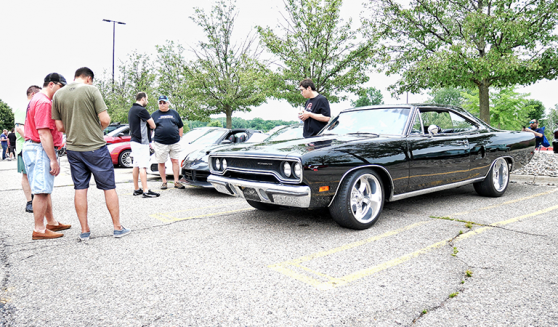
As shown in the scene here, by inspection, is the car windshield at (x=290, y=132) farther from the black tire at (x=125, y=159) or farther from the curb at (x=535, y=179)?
the black tire at (x=125, y=159)

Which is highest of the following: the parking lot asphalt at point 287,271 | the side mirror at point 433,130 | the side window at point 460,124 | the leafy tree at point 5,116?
the leafy tree at point 5,116

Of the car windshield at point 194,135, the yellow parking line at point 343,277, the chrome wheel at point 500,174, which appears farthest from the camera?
the car windshield at point 194,135

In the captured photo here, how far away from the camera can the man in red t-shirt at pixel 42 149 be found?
380cm

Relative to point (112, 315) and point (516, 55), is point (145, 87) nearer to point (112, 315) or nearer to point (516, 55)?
point (516, 55)

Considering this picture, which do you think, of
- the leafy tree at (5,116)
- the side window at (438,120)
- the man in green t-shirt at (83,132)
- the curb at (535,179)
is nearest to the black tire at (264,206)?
the man in green t-shirt at (83,132)

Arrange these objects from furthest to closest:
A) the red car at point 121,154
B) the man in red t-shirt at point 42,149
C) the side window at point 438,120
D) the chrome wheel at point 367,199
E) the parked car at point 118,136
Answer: the parked car at point 118,136, the red car at point 121,154, the side window at point 438,120, the chrome wheel at point 367,199, the man in red t-shirt at point 42,149

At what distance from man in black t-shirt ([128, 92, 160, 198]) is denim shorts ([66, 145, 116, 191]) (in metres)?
2.56

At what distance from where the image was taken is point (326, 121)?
5.53 metres

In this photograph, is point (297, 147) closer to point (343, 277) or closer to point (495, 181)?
point (343, 277)

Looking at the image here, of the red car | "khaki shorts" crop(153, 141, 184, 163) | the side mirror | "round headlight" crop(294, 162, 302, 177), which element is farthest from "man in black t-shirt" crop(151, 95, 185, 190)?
the red car

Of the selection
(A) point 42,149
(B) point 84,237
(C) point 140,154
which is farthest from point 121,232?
(C) point 140,154

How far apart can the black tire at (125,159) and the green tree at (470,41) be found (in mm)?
8847

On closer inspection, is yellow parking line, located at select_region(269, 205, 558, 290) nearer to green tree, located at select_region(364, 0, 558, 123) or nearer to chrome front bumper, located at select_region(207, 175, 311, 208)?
chrome front bumper, located at select_region(207, 175, 311, 208)

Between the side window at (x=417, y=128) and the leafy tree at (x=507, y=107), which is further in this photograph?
the leafy tree at (x=507, y=107)
